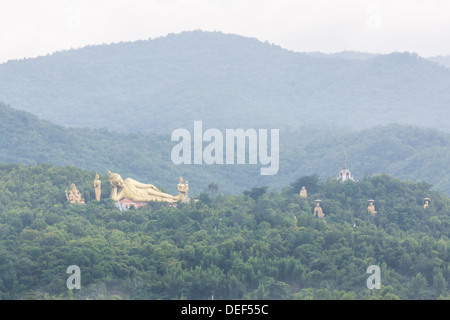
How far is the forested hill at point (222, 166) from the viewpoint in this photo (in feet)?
313

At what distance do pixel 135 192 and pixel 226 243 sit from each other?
7.59m

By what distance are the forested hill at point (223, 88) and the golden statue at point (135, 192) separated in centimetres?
6829

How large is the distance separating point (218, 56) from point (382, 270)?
11785cm

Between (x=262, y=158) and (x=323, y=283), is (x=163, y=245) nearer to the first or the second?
(x=323, y=283)

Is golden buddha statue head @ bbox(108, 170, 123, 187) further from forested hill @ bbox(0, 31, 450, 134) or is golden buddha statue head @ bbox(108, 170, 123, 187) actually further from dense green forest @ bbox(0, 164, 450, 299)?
forested hill @ bbox(0, 31, 450, 134)

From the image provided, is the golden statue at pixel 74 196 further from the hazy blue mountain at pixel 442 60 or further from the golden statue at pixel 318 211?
the hazy blue mountain at pixel 442 60

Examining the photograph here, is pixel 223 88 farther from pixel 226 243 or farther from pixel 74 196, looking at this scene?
pixel 226 243

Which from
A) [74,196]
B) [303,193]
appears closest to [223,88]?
[303,193]

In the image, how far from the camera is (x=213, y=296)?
4797 centimetres

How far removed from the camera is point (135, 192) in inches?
2286

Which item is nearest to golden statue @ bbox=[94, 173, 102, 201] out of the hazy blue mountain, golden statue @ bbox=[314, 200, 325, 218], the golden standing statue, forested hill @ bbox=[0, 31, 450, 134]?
golden statue @ bbox=[314, 200, 325, 218]
